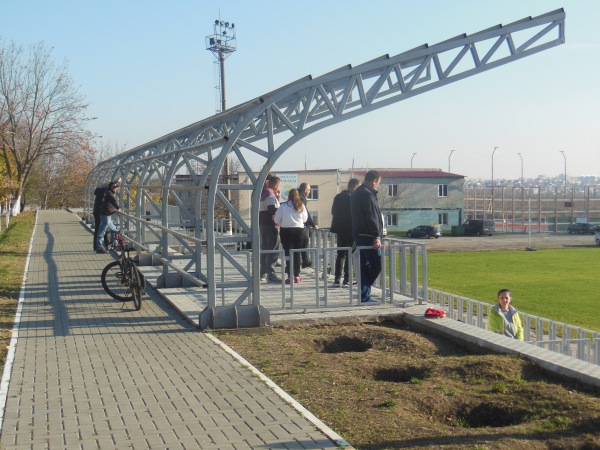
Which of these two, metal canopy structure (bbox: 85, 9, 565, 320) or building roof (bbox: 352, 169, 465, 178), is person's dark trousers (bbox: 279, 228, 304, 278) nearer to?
metal canopy structure (bbox: 85, 9, 565, 320)

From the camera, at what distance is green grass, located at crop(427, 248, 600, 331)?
25484mm

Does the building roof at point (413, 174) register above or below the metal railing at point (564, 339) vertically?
above

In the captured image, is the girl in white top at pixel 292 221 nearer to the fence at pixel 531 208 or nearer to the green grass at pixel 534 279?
the green grass at pixel 534 279

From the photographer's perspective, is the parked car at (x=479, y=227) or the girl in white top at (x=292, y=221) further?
the parked car at (x=479, y=227)

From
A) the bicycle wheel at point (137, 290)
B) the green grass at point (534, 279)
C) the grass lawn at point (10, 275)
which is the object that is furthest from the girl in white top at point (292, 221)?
the green grass at point (534, 279)

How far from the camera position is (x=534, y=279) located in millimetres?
36688

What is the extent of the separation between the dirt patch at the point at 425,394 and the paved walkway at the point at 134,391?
358 millimetres

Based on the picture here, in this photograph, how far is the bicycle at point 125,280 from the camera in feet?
36.7

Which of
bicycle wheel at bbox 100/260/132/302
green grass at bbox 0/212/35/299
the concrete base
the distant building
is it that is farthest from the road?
the concrete base

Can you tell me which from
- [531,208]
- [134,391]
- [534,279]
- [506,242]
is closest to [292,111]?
[134,391]

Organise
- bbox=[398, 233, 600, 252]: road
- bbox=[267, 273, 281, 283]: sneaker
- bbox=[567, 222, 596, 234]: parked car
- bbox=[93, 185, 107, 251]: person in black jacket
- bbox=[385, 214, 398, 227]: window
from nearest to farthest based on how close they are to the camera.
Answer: bbox=[267, 273, 281, 283]: sneaker → bbox=[93, 185, 107, 251]: person in black jacket → bbox=[398, 233, 600, 252]: road → bbox=[567, 222, 596, 234]: parked car → bbox=[385, 214, 398, 227]: window

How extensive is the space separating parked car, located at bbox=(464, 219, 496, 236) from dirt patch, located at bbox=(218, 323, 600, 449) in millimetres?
68981

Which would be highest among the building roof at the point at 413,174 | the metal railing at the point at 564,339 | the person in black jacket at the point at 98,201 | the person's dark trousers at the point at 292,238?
the building roof at the point at 413,174

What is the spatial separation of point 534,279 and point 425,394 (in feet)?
104
